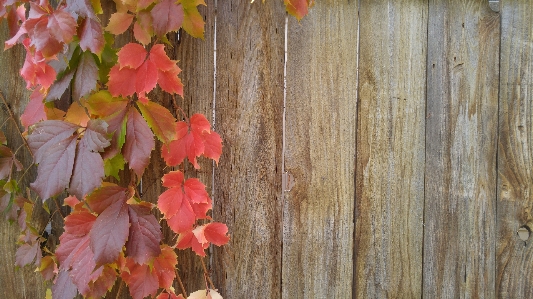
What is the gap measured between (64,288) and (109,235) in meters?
0.24

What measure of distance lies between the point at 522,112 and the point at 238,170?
89 cm

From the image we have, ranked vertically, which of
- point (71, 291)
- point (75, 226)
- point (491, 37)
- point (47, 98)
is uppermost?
point (491, 37)

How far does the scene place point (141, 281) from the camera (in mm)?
1013

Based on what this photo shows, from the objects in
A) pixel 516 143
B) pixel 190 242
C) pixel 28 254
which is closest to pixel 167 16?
pixel 190 242

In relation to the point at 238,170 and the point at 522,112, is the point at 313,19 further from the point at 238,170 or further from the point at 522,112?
the point at 522,112

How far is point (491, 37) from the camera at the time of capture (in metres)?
1.20

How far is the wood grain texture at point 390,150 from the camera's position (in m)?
1.22

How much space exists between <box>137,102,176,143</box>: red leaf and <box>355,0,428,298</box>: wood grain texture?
59 centimetres

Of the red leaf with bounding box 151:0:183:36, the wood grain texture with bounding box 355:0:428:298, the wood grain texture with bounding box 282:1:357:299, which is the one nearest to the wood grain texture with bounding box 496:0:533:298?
the wood grain texture with bounding box 355:0:428:298

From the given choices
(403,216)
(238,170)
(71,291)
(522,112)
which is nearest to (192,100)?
(238,170)

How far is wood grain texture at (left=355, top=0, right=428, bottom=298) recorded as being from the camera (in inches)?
48.1

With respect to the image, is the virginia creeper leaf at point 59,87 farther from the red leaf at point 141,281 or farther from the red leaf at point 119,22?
the red leaf at point 141,281

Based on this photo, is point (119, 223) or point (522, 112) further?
point (522, 112)

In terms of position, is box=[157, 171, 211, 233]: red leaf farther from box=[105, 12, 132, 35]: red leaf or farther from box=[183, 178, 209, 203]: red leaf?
box=[105, 12, 132, 35]: red leaf
